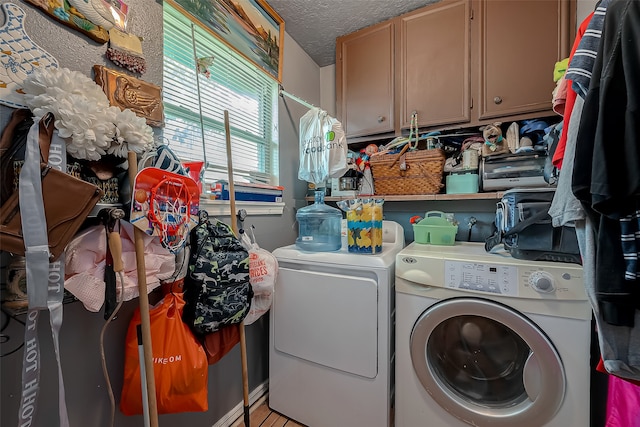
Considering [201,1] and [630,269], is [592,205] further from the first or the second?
[201,1]

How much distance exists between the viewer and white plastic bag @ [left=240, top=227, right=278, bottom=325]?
117cm

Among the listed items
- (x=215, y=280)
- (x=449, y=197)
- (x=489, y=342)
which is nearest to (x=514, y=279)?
(x=489, y=342)

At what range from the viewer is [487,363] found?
3.86 feet

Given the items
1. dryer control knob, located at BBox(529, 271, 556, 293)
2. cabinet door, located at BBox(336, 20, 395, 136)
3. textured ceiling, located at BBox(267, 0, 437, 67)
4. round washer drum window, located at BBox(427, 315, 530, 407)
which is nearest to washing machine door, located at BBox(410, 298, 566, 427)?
round washer drum window, located at BBox(427, 315, 530, 407)

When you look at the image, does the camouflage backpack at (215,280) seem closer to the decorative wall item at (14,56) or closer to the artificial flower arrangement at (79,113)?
the artificial flower arrangement at (79,113)

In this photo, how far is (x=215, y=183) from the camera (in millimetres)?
1323

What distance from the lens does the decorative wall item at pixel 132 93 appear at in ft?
2.73

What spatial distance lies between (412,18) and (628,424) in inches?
88.8

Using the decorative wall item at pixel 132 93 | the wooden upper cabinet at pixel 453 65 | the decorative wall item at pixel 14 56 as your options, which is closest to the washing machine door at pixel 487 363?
the wooden upper cabinet at pixel 453 65

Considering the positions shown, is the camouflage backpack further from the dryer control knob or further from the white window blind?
the dryer control knob

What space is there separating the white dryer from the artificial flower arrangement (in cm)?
95

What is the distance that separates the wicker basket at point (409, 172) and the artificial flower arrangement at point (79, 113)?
1430 mm

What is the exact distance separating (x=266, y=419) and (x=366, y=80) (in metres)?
2.32

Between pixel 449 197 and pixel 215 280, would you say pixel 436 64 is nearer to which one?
pixel 449 197
